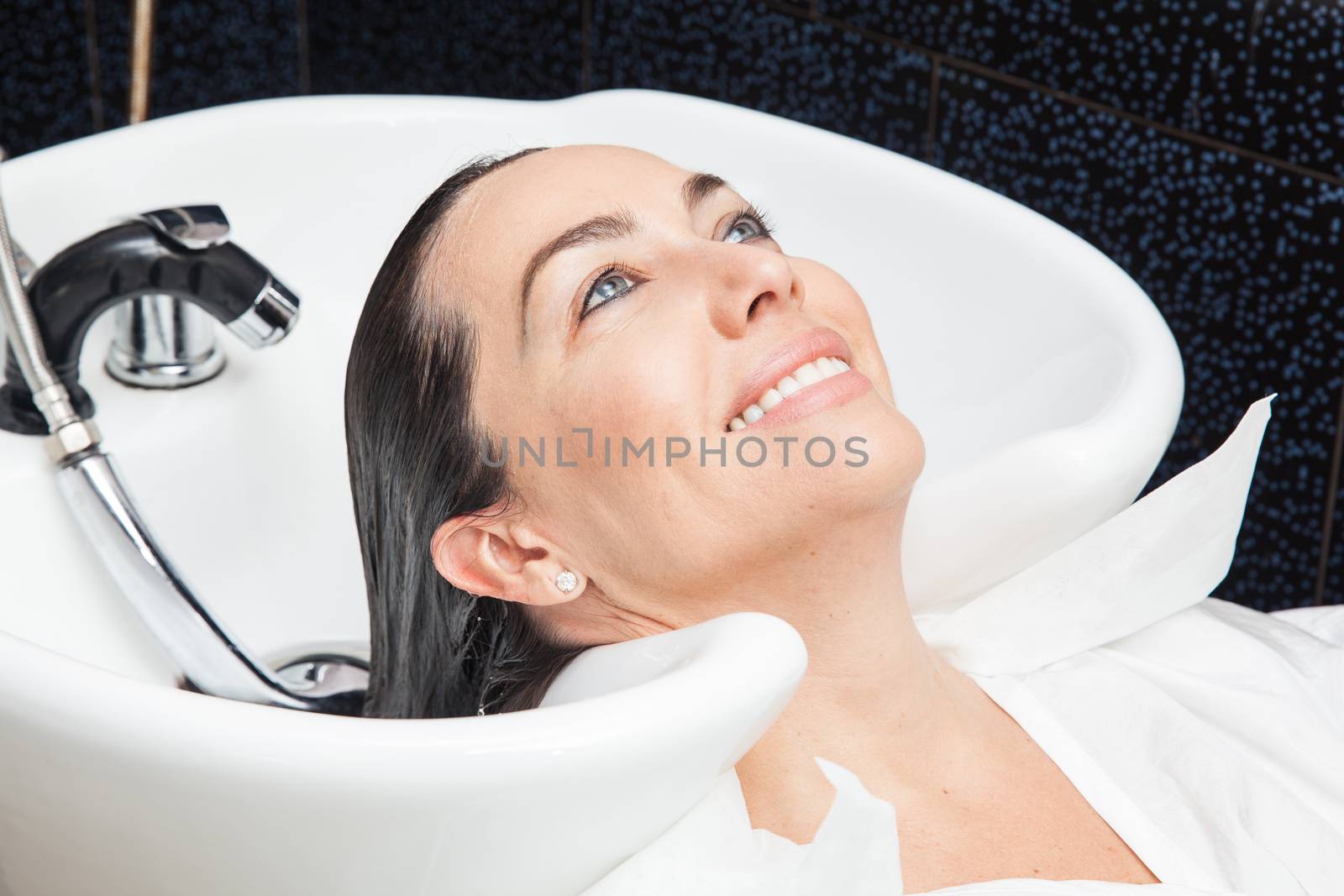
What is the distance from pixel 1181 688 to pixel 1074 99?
0.69 m

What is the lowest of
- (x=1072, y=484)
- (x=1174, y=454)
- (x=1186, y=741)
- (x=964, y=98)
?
(x=1174, y=454)

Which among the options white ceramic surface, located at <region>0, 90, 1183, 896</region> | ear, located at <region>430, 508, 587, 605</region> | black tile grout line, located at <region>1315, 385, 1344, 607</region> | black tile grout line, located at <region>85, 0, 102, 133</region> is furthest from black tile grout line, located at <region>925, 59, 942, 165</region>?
black tile grout line, located at <region>85, 0, 102, 133</region>

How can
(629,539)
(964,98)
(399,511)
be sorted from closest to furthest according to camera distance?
(629,539), (399,511), (964,98)

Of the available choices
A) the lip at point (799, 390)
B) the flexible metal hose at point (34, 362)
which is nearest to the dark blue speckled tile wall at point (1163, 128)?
the lip at point (799, 390)

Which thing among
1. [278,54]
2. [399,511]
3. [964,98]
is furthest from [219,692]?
[278,54]

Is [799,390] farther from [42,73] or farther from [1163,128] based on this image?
[42,73]

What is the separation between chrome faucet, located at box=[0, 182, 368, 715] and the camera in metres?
1.00

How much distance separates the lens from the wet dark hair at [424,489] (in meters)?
0.94

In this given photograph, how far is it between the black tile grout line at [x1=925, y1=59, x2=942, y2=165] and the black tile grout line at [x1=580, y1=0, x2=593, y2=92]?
542 millimetres

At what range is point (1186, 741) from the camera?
1030 mm

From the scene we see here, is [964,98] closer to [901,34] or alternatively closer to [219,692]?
[901,34]

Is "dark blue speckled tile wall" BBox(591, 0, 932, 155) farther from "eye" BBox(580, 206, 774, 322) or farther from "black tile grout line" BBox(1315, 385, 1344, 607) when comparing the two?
"eye" BBox(580, 206, 774, 322)

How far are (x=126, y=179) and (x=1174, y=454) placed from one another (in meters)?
1.16

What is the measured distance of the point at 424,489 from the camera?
963 millimetres
